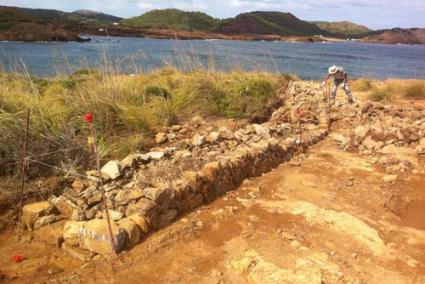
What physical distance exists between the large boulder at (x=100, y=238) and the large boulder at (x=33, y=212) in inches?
22.8

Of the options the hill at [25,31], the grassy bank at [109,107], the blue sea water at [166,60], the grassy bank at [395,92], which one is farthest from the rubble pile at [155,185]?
the hill at [25,31]

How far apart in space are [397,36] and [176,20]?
73259 millimetres

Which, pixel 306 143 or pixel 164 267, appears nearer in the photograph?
pixel 164 267

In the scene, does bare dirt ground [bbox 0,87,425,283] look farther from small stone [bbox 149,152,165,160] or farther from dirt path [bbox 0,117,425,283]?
small stone [bbox 149,152,165,160]

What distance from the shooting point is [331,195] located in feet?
16.5

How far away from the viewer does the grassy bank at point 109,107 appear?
4848 millimetres

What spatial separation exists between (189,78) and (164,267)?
17.4 feet

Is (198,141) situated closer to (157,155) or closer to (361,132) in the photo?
(157,155)

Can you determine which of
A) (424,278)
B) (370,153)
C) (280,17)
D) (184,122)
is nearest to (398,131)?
(370,153)

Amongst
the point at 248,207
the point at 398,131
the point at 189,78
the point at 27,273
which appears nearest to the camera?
the point at 27,273

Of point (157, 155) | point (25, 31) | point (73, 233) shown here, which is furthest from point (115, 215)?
point (25, 31)

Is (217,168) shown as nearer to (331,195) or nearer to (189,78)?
(331,195)

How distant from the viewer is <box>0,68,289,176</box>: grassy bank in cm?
485

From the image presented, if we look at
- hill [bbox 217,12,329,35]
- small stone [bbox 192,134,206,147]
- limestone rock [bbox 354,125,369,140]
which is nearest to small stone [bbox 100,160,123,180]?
small stone [bbox 192,134,206,147]
